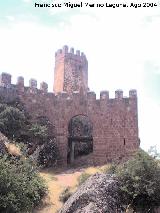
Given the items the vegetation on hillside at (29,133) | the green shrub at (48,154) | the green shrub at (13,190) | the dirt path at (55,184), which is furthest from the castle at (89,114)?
the green shrub at (13,190)

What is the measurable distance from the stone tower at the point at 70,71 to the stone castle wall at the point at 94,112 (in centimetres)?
800

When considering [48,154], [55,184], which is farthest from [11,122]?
[55,184]

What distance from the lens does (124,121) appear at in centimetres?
3347

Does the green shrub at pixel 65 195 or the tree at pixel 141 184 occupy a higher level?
the tree at pixel 141 184

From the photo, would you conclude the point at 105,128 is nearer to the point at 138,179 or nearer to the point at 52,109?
the point at 52,109

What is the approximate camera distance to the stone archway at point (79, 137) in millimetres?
33656

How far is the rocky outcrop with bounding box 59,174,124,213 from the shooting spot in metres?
14.1

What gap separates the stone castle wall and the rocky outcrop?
16.6 meters

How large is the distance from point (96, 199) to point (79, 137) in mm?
18944

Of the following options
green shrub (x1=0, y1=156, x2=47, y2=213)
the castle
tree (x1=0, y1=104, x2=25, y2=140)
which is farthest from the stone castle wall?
green shrub (x1=0, y1=156, x2=47, y2=213)

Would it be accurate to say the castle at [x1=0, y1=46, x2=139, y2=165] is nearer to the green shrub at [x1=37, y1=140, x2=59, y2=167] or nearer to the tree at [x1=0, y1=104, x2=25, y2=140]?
the green shrub at [x1=37, y1=140, x2=59, y2=167]

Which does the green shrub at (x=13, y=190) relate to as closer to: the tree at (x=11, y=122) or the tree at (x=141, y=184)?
the tree at (x=141, y=184)

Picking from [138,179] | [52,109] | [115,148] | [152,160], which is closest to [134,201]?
[138,179]

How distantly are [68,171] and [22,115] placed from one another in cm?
540
